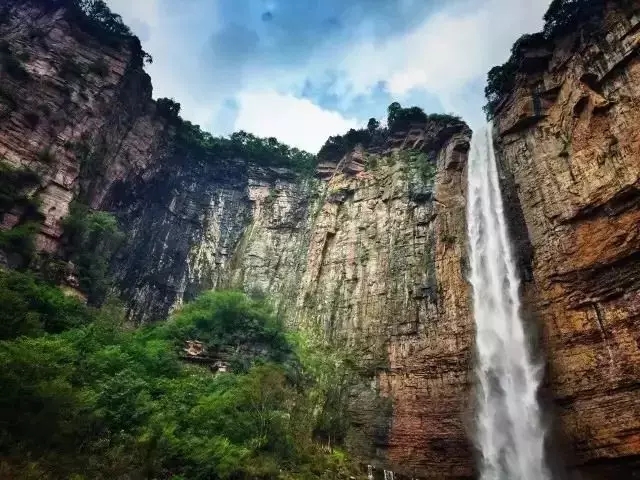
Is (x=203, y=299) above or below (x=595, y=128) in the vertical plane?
below

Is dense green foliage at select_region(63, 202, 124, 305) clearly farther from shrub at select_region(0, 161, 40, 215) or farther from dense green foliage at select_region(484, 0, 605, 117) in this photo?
dense green foliage at select_region(484, 0, 605, 117)

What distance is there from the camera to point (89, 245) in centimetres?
1925

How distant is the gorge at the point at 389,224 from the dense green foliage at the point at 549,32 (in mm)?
142

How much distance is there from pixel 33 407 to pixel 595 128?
19.1 m

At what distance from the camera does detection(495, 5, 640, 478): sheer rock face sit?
13.0 m

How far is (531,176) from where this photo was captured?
18219mm

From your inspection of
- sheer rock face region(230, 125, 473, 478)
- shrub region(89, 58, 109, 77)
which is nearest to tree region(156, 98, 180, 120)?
shrub region(89, 58, 109, 77)

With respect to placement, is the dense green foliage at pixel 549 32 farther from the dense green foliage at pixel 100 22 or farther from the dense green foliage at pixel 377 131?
the dense green foliage at pixel 100 22

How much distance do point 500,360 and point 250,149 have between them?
21151mm

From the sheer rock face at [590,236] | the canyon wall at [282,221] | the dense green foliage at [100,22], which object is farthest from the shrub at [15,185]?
the sheer rock face at [590,236]

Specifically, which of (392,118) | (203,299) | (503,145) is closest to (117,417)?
(203,299)

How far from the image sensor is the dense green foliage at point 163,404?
30.2 feet

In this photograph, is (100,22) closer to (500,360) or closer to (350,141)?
(350,141)

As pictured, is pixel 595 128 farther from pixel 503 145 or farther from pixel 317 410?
pixel 317 410
